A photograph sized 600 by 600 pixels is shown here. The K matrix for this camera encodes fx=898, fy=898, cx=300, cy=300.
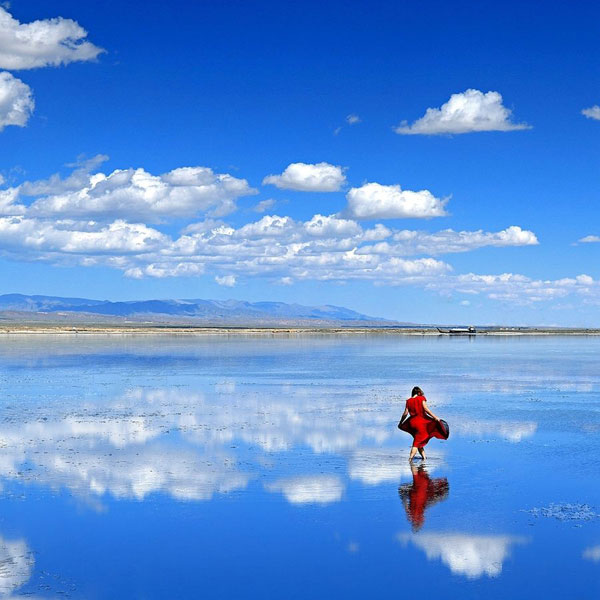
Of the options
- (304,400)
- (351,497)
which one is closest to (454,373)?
(304,400)

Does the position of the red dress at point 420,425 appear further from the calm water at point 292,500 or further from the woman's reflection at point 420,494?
the woman's reflection at point 420,494

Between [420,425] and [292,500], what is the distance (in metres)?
5.31

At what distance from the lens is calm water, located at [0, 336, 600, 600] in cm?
1225

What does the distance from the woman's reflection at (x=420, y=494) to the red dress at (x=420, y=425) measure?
1250mm

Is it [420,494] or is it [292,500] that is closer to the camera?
[292,500]

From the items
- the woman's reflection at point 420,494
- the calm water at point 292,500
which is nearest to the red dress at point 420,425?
the calm water at point 292,500

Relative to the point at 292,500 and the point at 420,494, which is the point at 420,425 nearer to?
the point at 420,494

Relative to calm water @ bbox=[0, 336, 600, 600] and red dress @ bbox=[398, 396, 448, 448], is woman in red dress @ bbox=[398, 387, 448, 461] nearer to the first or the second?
red dress @ bbox=[398, 396, 448, 448]

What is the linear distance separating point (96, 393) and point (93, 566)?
24.8 metres

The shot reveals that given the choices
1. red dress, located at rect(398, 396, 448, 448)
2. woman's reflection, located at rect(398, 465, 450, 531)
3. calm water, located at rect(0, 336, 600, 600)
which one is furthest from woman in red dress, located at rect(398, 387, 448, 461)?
woman's reflection, located at rect(398, 465, 450, 531)

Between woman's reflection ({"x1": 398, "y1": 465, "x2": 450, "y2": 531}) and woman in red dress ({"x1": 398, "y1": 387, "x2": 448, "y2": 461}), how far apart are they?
3.86ft

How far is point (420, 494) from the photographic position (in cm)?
1722

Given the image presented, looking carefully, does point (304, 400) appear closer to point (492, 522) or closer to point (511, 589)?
point (492, 522)

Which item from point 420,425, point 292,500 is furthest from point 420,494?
point 420,425
